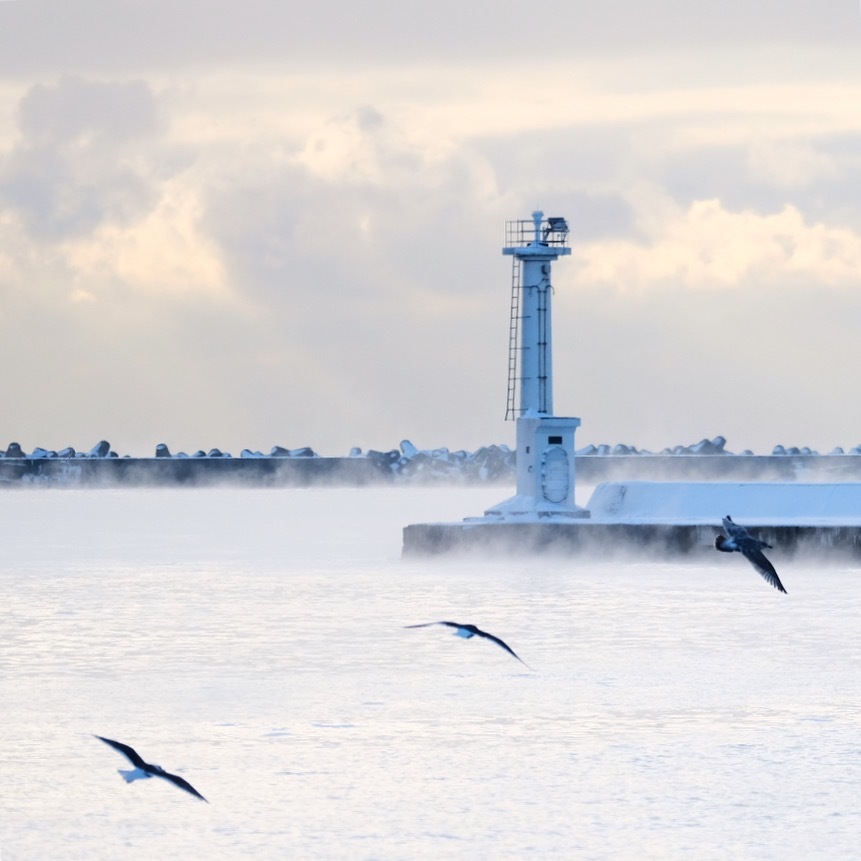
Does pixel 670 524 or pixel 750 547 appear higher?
pixel 750 547

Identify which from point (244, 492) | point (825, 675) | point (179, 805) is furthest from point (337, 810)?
point (244, 492)

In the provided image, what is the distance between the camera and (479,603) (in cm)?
2972

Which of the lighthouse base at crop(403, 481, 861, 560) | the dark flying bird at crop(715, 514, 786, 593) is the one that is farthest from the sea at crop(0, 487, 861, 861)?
the dark flying bird at crop(715, 514, 786, 593)

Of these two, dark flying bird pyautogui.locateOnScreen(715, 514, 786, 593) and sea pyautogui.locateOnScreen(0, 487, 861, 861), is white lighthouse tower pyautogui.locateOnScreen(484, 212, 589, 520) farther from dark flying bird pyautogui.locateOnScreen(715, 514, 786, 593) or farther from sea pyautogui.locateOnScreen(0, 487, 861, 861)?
dark flying bird pyautogui.locateOnScreen(715, 514, 786, 593)

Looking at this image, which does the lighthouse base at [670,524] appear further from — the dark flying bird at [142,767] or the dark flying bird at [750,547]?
the dark flying bird at [142,767]

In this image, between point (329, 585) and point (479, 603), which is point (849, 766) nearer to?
point (479, 603)

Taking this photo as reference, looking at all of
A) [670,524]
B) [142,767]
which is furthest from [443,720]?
[670,524]

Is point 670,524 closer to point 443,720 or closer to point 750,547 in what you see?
point 443,720

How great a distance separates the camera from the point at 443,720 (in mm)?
16766

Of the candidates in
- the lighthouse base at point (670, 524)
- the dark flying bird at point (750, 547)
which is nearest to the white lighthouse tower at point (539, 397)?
the lighthouse base at point (670, 524)

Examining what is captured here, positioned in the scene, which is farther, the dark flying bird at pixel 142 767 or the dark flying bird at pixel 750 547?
the dark flying bird at pixel 750 547

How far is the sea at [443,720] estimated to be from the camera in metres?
12.4

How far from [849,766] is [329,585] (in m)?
21.6

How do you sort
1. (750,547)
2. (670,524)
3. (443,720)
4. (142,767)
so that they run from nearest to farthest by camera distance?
(142,767), (750,547), (443,720), (670,524)
